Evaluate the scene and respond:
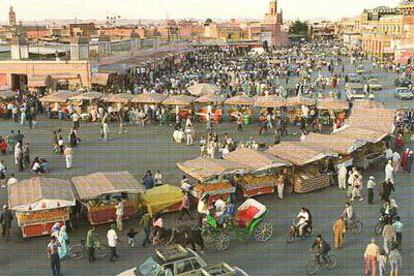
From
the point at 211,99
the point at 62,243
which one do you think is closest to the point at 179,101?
the point at 211,99

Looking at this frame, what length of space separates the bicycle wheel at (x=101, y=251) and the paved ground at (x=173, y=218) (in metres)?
0.27

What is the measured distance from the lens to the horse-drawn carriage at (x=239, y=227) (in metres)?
→ 11.7

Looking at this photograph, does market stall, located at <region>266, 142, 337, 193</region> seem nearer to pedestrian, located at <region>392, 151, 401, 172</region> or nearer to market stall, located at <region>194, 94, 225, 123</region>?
pedestrian, located at <region>392, 151, 401, 172</region>

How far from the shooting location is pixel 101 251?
11.7m

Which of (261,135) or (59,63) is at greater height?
(59,63)

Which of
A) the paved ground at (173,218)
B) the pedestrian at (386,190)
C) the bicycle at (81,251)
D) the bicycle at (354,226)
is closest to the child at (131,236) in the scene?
the paved ground at (173,218)

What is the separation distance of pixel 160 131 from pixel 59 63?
1335 cm

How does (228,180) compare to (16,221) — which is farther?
(228,180)

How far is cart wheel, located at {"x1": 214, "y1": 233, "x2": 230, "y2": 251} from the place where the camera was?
11.7 meters

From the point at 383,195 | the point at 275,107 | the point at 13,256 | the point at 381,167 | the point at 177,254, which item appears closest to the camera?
the point at 177,254

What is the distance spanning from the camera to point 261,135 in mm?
23766

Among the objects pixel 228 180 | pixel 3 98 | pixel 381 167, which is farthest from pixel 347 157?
pixel 3 98

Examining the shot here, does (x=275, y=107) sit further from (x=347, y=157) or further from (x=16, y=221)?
(x=16, y=221)

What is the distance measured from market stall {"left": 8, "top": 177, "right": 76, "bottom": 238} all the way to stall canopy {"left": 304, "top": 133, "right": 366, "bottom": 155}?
8.06 metres
